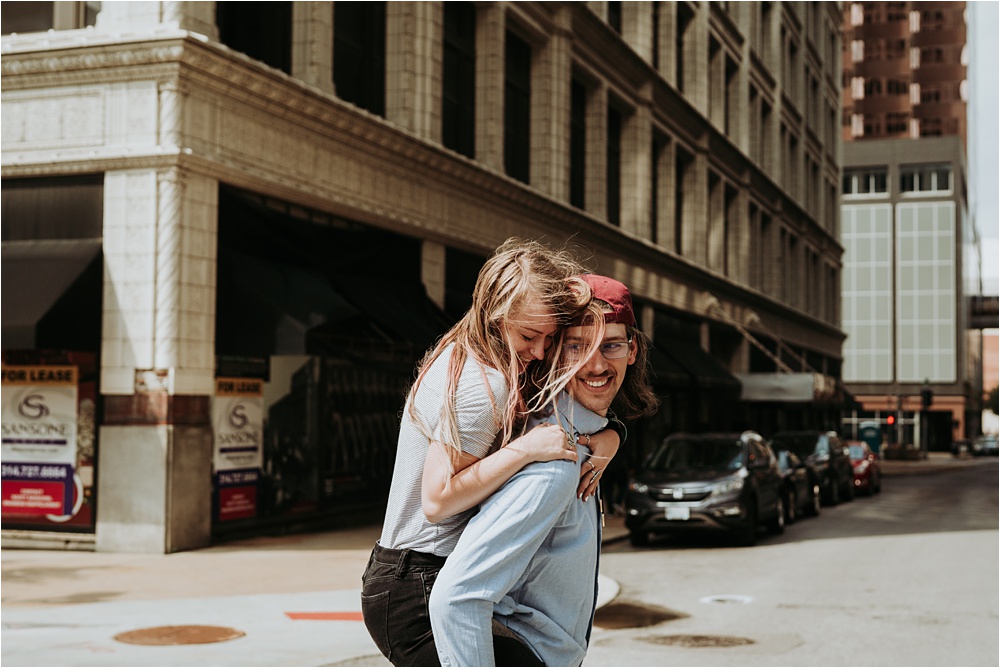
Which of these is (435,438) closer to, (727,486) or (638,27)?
(727,486)

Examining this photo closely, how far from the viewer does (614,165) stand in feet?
102

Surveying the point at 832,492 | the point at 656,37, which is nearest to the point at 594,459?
the point at 832,492

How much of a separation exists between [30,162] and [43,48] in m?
1.45

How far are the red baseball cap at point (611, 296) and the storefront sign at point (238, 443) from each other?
12.5m

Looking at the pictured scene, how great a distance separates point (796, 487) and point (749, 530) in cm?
483

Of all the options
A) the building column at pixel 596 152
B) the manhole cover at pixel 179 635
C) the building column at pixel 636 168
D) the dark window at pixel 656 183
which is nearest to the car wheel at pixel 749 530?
the manhole cover at pixel 179 635

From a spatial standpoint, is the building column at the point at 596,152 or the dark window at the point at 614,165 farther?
the dark window at the point at 614,165

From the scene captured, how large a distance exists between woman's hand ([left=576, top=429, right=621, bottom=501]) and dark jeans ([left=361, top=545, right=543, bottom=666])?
42cm

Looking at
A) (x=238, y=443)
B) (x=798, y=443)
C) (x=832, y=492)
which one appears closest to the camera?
(x=238, y=443)

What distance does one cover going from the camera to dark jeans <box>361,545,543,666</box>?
2.88 meters

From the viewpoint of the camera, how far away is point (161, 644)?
8.38 m

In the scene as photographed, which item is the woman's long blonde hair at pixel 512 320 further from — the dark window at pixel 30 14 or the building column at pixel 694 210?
the building column at pixel 694 210

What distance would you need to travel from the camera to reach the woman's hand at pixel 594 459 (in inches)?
110

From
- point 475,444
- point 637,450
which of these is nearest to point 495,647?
point 475,444
